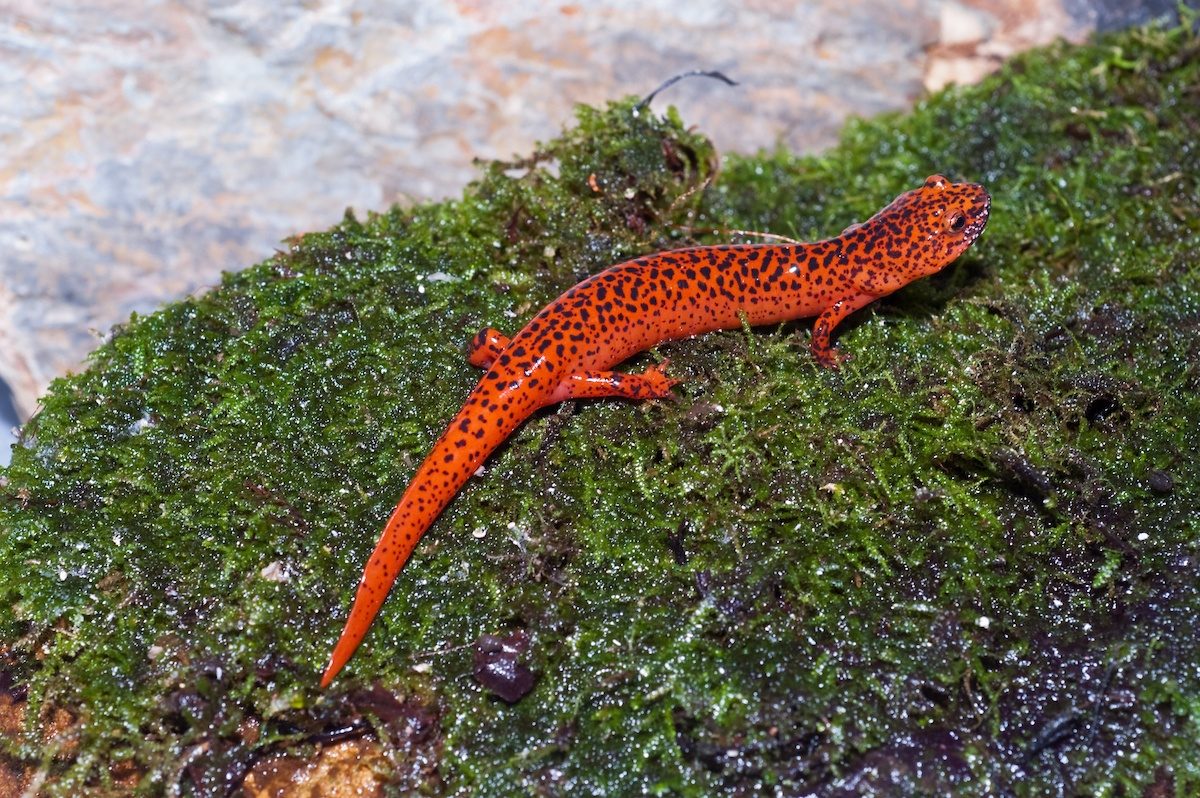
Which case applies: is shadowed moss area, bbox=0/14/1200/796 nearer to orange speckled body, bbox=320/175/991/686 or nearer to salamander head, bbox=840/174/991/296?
orange speckled body, bbox=320/175/991/686

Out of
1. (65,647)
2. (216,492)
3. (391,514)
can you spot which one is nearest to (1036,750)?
(391,514)

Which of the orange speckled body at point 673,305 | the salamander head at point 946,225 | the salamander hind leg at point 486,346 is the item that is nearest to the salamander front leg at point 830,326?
the orange speckled body at point 673,305

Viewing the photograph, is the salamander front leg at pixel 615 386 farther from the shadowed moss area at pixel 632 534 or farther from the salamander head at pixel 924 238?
the salamander head at pixel 924 238

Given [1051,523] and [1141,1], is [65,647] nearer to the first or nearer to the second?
[1051,523]

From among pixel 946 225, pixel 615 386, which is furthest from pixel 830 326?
pixel 615 386

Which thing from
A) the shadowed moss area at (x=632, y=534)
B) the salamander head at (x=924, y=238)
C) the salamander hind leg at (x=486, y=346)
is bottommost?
the shadowed moss area at (x=632, y=534)

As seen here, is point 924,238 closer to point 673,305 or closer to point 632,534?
point 673,305
